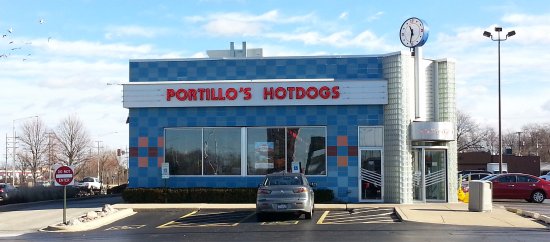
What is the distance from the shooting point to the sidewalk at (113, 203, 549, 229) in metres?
18.8

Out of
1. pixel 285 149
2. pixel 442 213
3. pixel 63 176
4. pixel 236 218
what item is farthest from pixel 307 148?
pixel 63 176

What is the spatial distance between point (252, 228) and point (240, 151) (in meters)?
9.17

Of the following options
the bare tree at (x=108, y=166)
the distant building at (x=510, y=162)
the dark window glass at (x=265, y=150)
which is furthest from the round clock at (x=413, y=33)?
the bare tree at (x=108, y=166)

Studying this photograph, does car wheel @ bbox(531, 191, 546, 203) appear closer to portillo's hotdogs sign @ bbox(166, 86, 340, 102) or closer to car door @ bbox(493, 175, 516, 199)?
car door @ bbox(493, 175, 516, 199)

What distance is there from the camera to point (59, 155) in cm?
7619

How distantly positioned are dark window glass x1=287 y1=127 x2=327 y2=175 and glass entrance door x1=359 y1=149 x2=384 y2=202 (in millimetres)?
1659

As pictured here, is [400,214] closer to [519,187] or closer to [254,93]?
[254,93]

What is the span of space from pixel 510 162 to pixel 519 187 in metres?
37.7


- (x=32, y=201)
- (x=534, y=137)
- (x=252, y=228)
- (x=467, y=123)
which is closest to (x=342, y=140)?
(x=252, y=228)

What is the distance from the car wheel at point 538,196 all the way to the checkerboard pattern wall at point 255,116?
8.97m

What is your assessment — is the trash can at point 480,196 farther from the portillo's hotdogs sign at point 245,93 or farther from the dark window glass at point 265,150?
the dark window glass at point 265,150

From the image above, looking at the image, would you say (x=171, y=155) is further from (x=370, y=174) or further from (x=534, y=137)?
(x=534, y=137)

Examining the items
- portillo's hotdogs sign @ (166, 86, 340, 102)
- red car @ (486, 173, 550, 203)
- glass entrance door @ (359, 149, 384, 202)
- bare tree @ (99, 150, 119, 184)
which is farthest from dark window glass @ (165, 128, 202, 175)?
bare tree @ (99, 150, 119, 184)

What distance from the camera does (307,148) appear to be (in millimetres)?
27172
